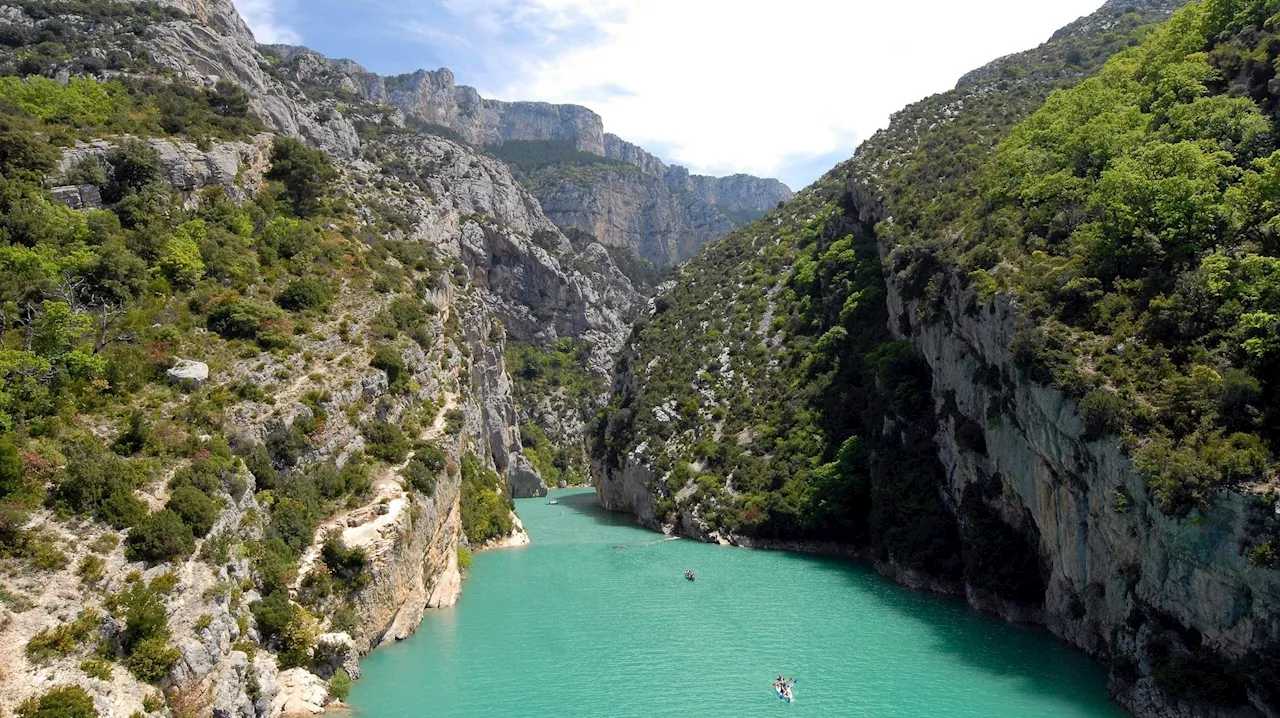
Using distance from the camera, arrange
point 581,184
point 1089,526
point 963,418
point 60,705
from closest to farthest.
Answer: point 60,705 → point 1089,526 → point 963,418 → point 581,184

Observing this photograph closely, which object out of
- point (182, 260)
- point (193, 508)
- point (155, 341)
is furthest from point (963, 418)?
point (182, 260)

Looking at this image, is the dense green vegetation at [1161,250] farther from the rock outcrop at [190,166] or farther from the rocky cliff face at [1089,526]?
the rock outcrop at [190,166]

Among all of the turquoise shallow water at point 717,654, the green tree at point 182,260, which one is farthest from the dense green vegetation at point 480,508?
the green tree at point 182,260

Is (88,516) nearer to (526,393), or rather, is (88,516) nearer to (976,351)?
(976,351)

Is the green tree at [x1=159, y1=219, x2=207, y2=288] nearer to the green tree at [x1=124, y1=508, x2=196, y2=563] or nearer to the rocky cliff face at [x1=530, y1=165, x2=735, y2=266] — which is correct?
the green tree at [x1=124, y1=508, x2=196, y2=563]

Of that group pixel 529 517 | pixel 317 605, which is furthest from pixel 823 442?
pixel 317 605

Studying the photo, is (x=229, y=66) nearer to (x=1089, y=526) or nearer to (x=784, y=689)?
(x=784, y=689)
